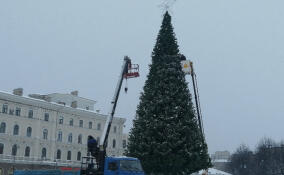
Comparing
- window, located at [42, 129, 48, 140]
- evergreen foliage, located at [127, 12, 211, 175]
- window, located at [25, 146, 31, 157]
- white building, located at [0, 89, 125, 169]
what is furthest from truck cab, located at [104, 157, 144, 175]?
window, located at [42, 129, 48, 140]

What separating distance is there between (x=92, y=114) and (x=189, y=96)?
4534 cm

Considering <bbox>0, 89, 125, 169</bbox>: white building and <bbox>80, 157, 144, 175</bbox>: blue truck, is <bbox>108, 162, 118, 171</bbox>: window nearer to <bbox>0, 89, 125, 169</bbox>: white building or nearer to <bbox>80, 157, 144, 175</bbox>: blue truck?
<bbox>80, 157, 144, 175</bbox>: blue truck

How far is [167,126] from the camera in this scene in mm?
28156

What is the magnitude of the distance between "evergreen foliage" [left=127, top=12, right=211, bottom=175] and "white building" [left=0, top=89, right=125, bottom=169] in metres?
35.0

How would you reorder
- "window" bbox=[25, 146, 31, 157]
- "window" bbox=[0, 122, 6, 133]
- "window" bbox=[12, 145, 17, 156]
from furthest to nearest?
"window" bbox=[25, 146, 31, 157]
"window" bbox=[12, 145, 17, 156]
"window" bbox=[0, 122, 6, 133]

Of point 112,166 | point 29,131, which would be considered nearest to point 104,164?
point 112,166

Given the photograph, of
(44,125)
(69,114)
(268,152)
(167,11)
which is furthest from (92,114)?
(268,152)

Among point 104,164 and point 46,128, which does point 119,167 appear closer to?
point 104,164

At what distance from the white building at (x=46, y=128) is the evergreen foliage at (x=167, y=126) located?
3502 cm

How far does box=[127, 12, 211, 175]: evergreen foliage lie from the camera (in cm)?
2788

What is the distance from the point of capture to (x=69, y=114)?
6975 centimetres

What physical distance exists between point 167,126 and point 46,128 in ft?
138

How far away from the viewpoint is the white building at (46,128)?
60656 millimetres

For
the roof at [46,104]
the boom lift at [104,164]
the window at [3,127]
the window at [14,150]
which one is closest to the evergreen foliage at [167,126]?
the boom lift at [104,164]
